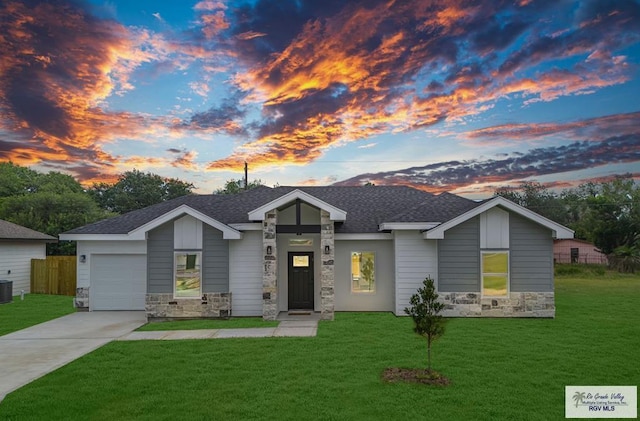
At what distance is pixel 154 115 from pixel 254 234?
9237 millimetres


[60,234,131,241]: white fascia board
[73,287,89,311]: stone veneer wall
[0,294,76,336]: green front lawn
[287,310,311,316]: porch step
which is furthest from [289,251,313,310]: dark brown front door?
[0,294,76,336]: green front lawn

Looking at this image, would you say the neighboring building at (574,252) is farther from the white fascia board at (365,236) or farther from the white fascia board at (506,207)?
the white fascia board at (365,236)

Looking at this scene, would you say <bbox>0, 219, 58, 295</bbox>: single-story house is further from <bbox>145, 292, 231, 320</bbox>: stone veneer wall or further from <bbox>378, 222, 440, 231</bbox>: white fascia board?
<bbox>378, 222, 440, 231</bbox>: white fascia board

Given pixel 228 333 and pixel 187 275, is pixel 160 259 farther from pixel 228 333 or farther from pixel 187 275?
pixel 228 333

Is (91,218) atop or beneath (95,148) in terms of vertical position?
beneath

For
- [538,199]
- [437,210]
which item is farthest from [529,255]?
[538,199]

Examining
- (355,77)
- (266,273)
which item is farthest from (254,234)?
(355,77)

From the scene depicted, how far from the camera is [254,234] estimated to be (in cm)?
1355

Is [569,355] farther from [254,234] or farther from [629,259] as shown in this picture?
[629,259]

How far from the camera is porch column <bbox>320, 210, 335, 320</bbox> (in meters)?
12.5

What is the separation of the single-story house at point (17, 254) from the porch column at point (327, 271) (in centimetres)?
1538

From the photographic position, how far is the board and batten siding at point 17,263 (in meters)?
18.7

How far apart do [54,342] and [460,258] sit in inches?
468

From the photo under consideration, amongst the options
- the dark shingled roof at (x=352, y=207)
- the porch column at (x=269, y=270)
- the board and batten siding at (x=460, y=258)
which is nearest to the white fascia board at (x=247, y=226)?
the dark shingled roof at (x=352, y=207)
